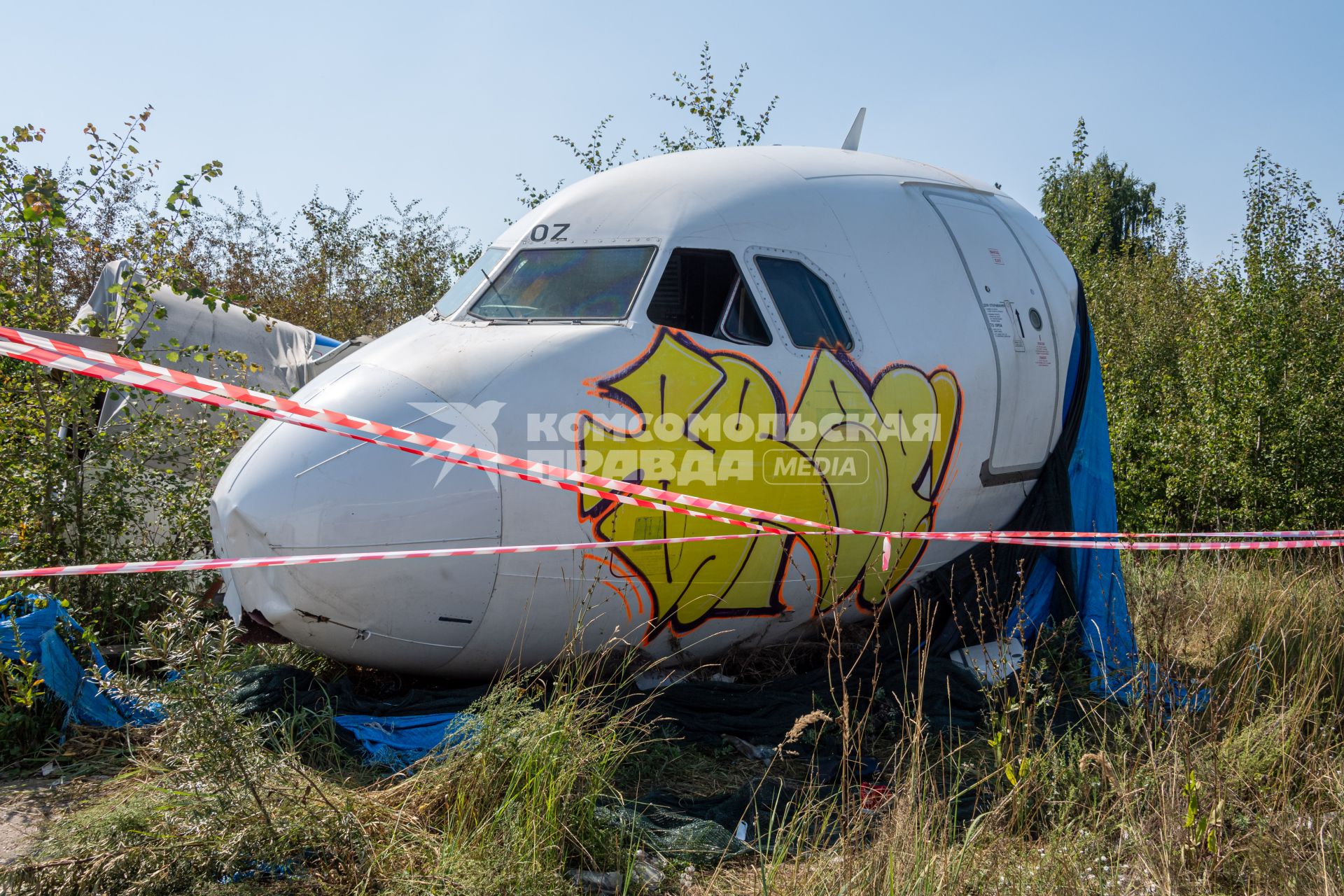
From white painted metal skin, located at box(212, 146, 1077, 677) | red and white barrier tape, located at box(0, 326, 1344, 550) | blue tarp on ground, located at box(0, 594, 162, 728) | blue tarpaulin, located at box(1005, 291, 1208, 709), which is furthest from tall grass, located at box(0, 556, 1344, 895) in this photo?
blue tarpaulin, located at box(1005, 291, 1208, 709)

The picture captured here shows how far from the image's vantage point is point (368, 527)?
4.38 meters

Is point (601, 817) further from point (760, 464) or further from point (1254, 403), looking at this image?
point (1254, 403)

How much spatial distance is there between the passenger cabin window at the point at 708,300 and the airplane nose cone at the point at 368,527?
4.22 feet

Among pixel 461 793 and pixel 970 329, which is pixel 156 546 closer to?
pixel 461 793

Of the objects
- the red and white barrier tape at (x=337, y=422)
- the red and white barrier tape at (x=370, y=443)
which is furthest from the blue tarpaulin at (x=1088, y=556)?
the red and white barrier tape at (x=337, y=422)

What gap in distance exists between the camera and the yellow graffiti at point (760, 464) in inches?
189

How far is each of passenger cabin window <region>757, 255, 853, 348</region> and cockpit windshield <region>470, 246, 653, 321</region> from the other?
0.68 m

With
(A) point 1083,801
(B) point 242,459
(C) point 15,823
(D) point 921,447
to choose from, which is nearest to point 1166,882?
(A) point 1083,801

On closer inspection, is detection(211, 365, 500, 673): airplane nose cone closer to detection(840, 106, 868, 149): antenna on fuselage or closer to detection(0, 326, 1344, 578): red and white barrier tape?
detection(0, 326, 1344, 578): red and white barrier tape

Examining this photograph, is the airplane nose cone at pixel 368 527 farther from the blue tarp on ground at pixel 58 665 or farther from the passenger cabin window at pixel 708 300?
the passenger cabin window at pixel 708 300

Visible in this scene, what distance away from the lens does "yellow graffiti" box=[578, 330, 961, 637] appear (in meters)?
4.79

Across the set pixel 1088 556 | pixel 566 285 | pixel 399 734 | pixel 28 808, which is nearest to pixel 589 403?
pixel 566 285

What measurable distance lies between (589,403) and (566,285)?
0.89 m

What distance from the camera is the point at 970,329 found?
607 cm
